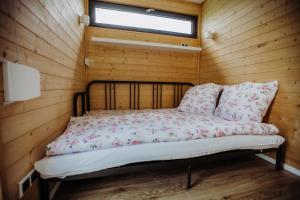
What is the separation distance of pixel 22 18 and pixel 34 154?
769mm

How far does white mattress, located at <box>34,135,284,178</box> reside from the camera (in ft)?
2.97

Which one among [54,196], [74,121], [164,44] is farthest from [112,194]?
[164,44]

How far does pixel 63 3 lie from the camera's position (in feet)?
4.49

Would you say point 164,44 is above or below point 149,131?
above

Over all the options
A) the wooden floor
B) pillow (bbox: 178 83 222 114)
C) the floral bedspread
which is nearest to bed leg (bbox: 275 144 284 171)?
the wooden floor

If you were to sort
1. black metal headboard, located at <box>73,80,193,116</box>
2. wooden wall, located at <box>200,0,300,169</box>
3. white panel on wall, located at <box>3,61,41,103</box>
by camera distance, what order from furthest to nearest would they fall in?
black metal headboard, located at <box>73,80,193,116</box> < wooden wall, located at <box>200,0,300,169</box> < white panel on wall, located at <box>3,61,41,103</box>

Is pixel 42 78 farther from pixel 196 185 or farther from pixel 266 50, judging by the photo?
pixel 266 50

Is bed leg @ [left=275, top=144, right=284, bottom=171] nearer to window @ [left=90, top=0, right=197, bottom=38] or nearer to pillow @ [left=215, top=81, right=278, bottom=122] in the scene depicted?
pillow @ [left=215, top=81, right=278, bottom=122]

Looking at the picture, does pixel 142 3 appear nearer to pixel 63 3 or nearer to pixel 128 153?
pixel 63 3

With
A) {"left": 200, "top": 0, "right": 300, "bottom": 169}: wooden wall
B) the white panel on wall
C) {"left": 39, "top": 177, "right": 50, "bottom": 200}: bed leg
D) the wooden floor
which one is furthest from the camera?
{"left": 200, "top": 0, "right": 300, "bottom": 169}: wooden wall

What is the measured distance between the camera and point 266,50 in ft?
5.54

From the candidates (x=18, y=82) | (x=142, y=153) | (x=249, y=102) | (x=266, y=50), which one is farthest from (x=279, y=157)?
(x=18, y=82)

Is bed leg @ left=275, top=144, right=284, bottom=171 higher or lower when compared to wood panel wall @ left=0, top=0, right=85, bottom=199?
lower

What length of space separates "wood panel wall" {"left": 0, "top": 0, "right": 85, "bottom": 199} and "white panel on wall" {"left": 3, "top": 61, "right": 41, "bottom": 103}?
0.04m
